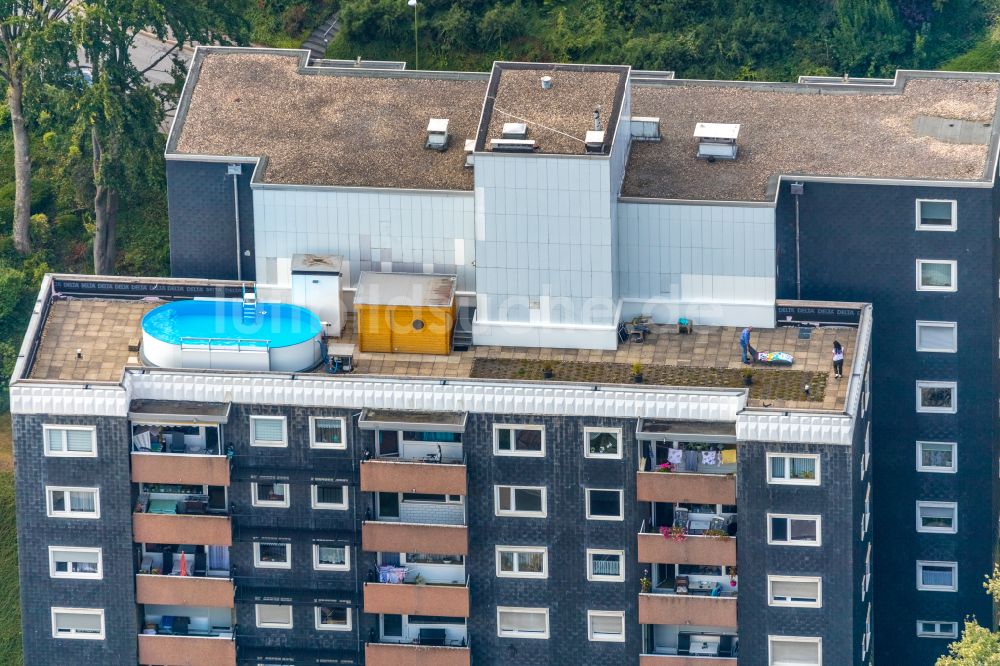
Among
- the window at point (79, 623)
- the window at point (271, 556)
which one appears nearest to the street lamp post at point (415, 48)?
the window at point (271, 556)

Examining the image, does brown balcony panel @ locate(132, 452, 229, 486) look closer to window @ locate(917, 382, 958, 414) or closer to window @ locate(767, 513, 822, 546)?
window @ locate(767, 513, 822, 546)

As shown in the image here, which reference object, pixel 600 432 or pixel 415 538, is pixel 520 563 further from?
pixel 600 432

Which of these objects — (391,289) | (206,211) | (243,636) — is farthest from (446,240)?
(243,636)

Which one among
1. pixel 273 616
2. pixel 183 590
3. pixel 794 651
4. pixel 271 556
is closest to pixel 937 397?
pixel 794 651

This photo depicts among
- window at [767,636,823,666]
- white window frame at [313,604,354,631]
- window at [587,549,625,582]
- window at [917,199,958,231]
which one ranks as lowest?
window at [767,636,823,666]

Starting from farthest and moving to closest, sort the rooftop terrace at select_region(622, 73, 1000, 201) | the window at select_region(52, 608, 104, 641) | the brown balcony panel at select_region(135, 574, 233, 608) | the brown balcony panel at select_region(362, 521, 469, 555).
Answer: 1. the rooftop terrace at select_region(622, 73, 1000, 201)
2. the window at select_region(52, 608, 104, 641)
3. the brown balcony panel at select_region(135, 574, 233, 608)
4. the brown balcony panel at select_region(362, 521, 469, 555)

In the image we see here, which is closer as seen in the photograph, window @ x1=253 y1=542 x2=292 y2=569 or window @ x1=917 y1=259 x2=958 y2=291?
window @ x1=253 y1=542 x2=292 y2=569

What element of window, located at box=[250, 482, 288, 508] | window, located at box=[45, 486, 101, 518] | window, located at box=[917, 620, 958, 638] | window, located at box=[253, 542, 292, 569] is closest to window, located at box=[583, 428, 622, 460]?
window, located at box=[250, 482, 288, 508]
